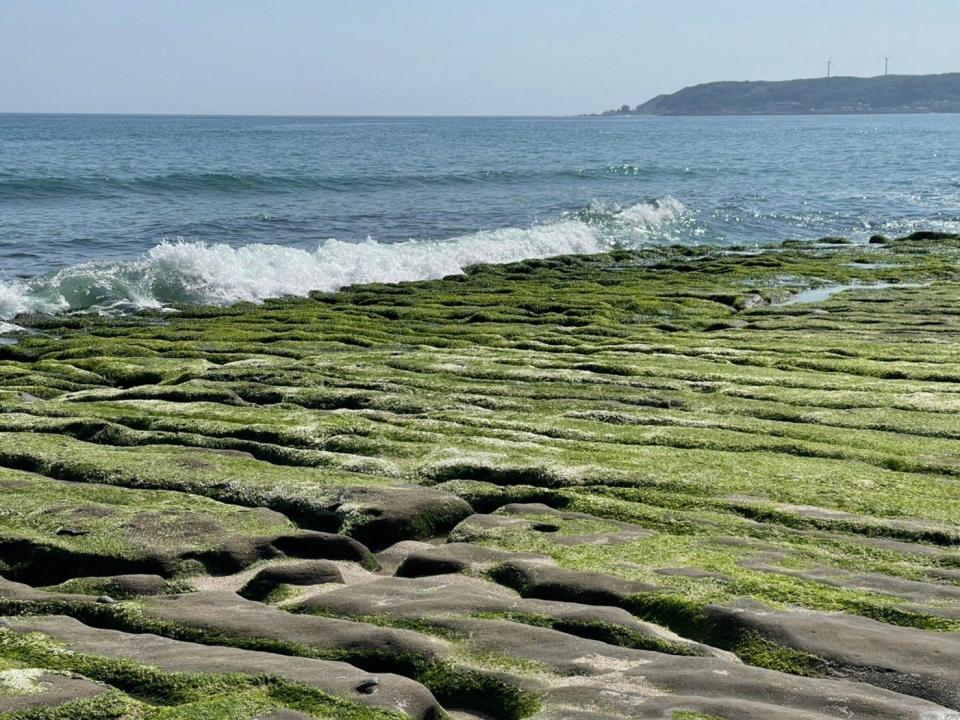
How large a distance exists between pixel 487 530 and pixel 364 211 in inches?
1924

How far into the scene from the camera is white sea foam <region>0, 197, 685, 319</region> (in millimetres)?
31453

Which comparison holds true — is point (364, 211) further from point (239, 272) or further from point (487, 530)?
point (487, 530)

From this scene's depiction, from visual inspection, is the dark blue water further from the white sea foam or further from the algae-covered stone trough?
the algae-covered stone trough

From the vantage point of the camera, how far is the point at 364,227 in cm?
5094

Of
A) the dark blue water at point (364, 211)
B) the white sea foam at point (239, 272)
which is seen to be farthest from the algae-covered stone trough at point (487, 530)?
the dark blue water at point (364, 211)

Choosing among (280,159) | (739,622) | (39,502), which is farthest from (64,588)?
(280,159)

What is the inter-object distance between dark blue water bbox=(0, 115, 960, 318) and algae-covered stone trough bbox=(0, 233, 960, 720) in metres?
12.5

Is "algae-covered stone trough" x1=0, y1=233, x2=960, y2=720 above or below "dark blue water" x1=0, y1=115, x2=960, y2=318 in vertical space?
below

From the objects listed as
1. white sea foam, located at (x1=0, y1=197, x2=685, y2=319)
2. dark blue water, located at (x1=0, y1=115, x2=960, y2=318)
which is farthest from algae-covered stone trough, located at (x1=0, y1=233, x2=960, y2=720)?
dark blue water, located at (x1=0, y1=115, x2=960, y2=318)

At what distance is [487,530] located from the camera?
9688mm

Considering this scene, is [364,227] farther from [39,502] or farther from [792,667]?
[792,667]

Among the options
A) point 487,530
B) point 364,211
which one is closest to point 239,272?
point 364,211

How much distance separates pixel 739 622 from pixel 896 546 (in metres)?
2.88

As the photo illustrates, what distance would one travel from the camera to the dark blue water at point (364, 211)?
34438 mm
